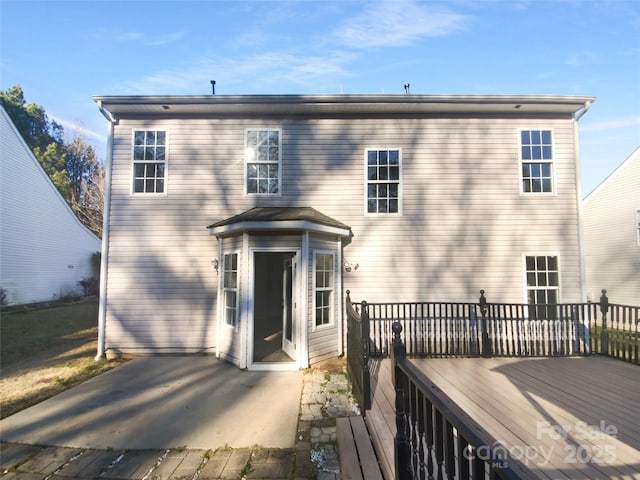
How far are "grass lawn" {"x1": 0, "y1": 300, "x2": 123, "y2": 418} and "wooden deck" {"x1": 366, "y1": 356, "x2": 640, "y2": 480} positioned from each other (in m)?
5.24

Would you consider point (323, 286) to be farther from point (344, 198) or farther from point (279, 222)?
point (344, 198)

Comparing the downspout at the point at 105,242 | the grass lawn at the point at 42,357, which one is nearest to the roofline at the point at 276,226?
the downspout at the point at 105,242

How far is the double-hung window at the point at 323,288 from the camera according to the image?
6051mm

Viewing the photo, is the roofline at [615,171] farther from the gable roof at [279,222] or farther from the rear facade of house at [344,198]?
the gable roof at [279,222]

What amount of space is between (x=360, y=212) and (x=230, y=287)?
342 centimetres

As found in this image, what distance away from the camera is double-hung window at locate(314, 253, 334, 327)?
6051 millimetres

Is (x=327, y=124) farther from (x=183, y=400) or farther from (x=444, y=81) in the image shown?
(x=183, y=400)

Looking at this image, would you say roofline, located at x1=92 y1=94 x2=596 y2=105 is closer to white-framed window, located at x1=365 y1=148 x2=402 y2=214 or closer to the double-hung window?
white-framed window, located at x1=365 y1=148 x2=402 y2=214

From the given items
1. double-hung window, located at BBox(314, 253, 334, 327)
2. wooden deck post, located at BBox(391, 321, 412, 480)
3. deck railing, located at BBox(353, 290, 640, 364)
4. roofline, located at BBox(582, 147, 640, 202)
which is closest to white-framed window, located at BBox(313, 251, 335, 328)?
double-hung window, located at BBox(314, 253, 334, 327)

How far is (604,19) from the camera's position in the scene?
6.67 meters

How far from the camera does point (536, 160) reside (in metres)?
6.97

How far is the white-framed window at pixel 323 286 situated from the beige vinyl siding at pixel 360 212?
0.55 meters

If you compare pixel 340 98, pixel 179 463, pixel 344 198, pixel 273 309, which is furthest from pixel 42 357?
pixel 340 98

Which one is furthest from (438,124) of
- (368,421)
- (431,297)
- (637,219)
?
(637,219)
